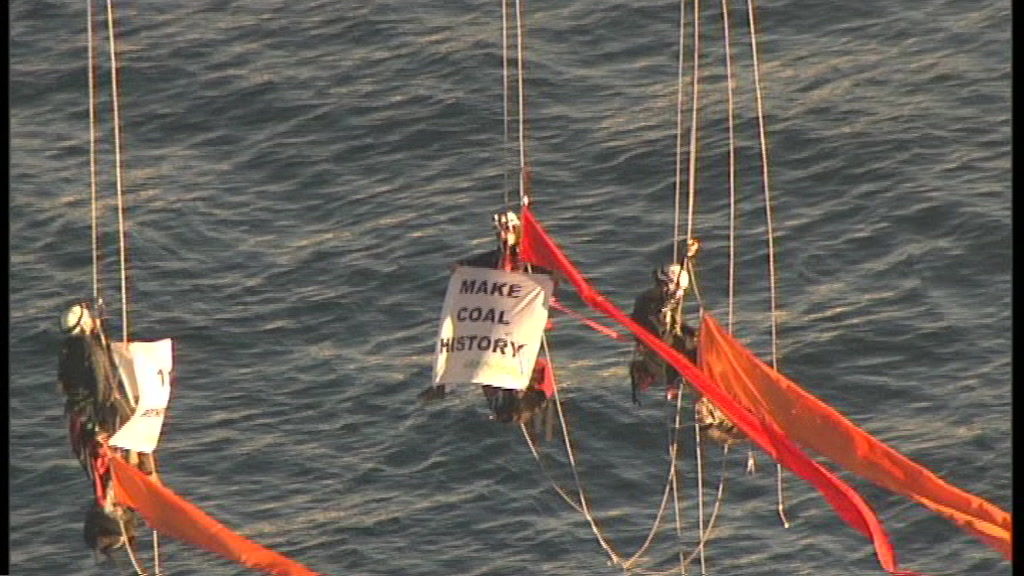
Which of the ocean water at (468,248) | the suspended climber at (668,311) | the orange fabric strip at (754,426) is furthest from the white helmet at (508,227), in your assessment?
the ocean water at (468,248)

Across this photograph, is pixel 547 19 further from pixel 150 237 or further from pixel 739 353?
pixel 739 353

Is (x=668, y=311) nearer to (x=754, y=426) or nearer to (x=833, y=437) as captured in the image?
(x=833, y=437)

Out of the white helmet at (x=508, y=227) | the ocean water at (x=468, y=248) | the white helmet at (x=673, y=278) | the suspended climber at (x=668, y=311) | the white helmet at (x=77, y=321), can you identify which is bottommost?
the ocean water at (x=468, y=248)

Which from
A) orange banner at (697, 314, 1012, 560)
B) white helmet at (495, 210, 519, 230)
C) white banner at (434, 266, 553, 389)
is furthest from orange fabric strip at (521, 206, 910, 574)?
white banner at (434, 266, 553, 389)

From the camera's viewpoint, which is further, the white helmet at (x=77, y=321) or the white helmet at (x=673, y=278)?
the white helmet at (x=673, y=278)

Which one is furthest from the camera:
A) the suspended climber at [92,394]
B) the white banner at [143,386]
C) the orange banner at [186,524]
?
the white banner at [143,386]

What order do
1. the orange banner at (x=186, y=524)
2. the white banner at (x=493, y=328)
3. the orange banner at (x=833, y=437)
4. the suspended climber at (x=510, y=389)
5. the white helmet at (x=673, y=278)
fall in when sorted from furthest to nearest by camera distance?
the white helmet at (x=673, y=278)
the suspended climber at (x=510, y=389)
the white banner at (x=493, y=328)
the orange banner at (x=833, y=437)
the orange banner at (x=186, y=524)

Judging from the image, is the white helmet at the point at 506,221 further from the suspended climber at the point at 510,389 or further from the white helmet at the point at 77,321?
the white helmet at the point at 77,321
